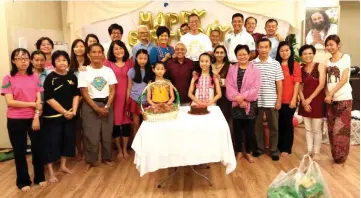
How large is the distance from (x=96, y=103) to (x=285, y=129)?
2076 millimetres

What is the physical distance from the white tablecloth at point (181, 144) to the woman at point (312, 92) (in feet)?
4.20

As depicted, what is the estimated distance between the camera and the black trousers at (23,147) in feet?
9.25

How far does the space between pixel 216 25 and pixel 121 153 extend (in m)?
2.52

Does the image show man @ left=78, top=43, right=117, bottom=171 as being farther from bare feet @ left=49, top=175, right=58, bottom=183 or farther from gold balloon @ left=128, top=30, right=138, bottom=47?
gold balloon @ left=128, top=30, right=138, bottom=47

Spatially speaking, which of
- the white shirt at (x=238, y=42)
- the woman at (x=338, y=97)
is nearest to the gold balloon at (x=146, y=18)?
the white shirt at (x=238, y=42)

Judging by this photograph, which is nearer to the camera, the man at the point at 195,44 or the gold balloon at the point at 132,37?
the man at the point at 195,44

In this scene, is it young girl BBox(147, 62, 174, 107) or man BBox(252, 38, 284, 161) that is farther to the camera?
man BBox(252, 38, 284, 161)

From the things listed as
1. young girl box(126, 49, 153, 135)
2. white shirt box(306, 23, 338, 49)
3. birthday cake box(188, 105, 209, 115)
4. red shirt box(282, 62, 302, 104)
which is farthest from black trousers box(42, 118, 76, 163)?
white shirt box(306, 23, 338, 49)

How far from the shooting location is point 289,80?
11.7ft

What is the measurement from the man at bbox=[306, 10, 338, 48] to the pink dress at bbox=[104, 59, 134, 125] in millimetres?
3013

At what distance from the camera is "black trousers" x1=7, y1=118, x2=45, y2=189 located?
9.25 feet

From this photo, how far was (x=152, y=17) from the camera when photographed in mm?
5207

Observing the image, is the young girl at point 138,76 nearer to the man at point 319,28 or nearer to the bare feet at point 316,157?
the bare feet at point 316,157

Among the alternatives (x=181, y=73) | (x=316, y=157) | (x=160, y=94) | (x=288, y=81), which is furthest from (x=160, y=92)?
(x=316, y=157)
